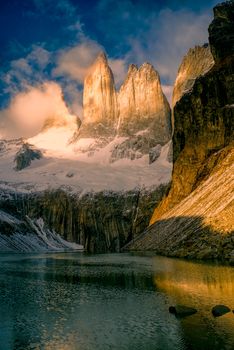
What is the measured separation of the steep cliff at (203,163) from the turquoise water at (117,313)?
29808mm

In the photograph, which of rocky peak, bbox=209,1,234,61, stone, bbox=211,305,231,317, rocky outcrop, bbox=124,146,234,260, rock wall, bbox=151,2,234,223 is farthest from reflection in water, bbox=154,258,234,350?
rocky peak, bbox=209,1,234,61

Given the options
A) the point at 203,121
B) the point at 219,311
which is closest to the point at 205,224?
the point at 219,311

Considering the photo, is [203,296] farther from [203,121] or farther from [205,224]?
[203,121]

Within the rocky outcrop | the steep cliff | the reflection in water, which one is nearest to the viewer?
the reflection in water

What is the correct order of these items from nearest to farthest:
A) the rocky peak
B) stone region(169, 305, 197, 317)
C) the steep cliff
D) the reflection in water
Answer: the reflection in water, stone region(169, 305, 197, 317), the steep cliff, the rocky peak

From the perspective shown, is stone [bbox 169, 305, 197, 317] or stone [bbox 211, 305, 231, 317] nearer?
stone [bbox 211, 305, 231, 317]

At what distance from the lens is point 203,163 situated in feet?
461

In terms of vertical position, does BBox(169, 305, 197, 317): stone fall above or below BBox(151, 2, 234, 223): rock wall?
below

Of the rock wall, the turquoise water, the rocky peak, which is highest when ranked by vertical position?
the rocky peak

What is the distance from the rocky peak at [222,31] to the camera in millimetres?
153000

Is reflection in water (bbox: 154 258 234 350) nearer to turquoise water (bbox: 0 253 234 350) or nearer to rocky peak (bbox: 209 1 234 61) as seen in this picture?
turquoise water (bbox: 0 253 234 350)

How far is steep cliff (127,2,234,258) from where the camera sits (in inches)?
3413

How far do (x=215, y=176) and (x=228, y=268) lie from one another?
54774 mm

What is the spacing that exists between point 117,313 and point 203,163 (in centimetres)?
11110
